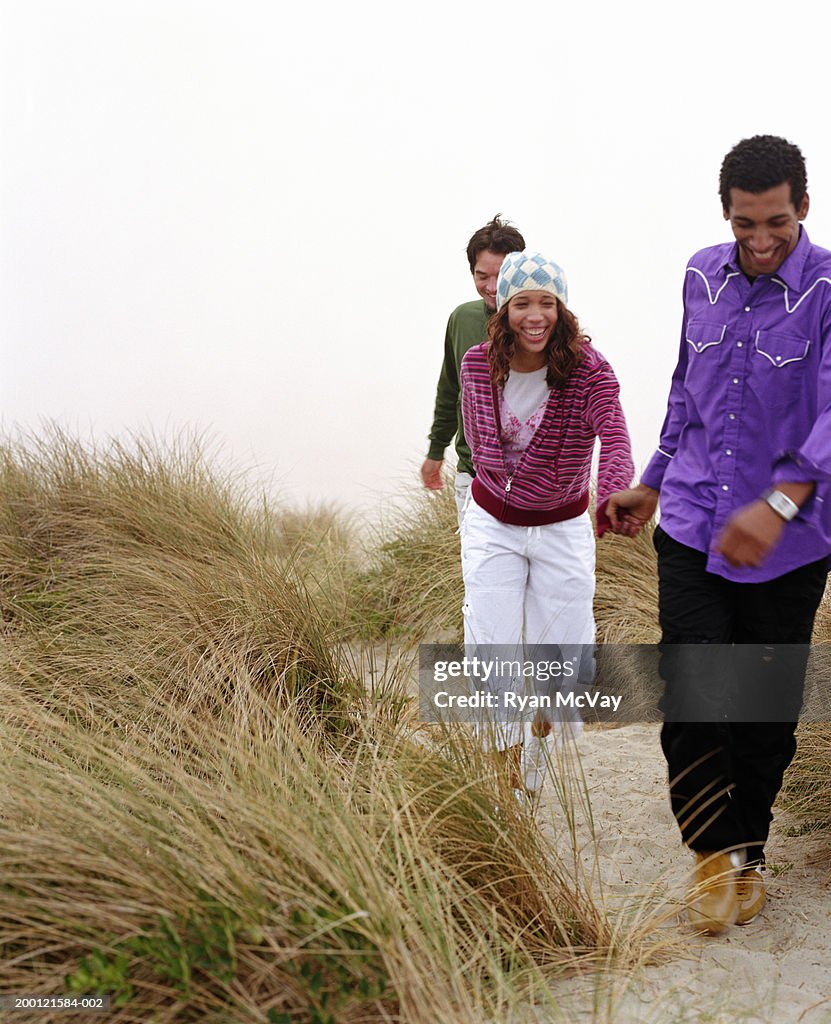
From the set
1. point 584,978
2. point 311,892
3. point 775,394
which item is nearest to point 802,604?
point 775,394

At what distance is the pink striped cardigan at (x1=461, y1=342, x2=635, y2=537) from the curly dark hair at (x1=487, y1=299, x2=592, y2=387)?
0.03 m

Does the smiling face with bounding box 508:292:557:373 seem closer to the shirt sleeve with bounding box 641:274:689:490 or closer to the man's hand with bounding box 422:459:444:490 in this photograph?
the shirt sleeve with bounding box 641:274:689:490

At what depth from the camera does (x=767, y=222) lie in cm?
298

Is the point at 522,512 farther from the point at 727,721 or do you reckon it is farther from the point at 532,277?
the point at 727,721

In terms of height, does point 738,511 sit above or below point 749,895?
above

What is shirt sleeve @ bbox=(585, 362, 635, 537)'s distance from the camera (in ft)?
11.9

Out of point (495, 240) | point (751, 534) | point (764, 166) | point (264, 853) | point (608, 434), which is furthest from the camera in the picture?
point (495, 240)

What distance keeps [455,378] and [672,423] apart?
6.56 ft

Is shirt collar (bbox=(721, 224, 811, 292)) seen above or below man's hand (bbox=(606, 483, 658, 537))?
above

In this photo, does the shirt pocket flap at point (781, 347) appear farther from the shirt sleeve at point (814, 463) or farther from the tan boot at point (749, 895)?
the tan boot at point (749, 895)

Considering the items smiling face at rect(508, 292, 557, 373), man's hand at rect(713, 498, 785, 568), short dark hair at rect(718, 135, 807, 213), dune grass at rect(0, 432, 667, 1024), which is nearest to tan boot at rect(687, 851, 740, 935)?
dune grass at rect(0, 432, 667, 1024)

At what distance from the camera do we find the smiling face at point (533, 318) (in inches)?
148

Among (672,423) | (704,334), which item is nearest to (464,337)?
(672,423)

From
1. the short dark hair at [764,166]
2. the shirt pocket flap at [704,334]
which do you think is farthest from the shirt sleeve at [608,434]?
the short dark hair at [764,166]
